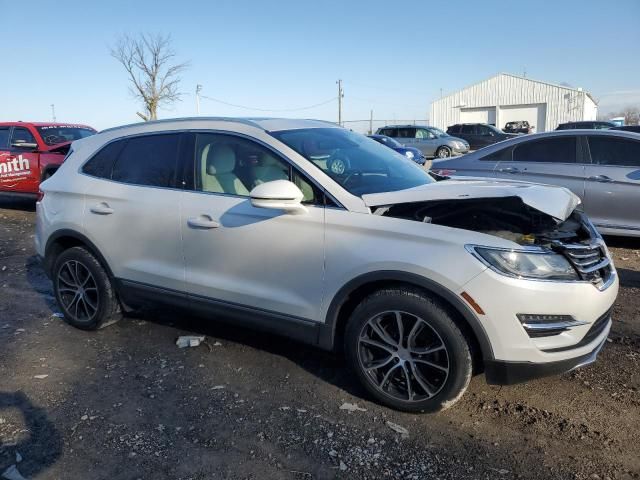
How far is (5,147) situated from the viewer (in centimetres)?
1104

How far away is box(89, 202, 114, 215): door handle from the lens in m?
4.24

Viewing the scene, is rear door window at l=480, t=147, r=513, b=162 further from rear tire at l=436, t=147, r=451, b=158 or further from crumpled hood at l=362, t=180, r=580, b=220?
rear tire at l=436, t=147, r=451, b=158

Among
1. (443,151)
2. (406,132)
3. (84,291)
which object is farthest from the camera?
(406,132)

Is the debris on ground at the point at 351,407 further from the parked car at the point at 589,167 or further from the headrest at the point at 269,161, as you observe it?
the parked car at the point at 589,167

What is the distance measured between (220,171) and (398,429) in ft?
6.90

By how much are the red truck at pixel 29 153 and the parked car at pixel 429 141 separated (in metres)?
18.1

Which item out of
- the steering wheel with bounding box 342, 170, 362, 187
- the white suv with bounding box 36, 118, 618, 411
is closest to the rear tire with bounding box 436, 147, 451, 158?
the white suv with bounding box 36, 118, 618, 411

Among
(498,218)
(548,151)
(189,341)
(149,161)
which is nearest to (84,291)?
(189,341)

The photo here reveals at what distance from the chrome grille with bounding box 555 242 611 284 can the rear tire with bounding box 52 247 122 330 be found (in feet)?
11.3

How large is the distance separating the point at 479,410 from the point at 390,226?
1.24 metres

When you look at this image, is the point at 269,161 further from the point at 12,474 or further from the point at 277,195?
the point at 12,474

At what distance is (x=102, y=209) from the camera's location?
4273 millimetres

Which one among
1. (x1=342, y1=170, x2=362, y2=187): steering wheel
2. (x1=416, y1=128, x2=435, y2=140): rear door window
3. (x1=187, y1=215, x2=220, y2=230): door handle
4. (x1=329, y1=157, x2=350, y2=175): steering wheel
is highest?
(x1=416, y1=128, x2=435, y2=140): rear door window

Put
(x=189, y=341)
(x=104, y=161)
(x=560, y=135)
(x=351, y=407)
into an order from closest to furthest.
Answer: (x=351, y=407) → (x=189, y=341) → (x=104, y=161) → (x=560, y=135)
